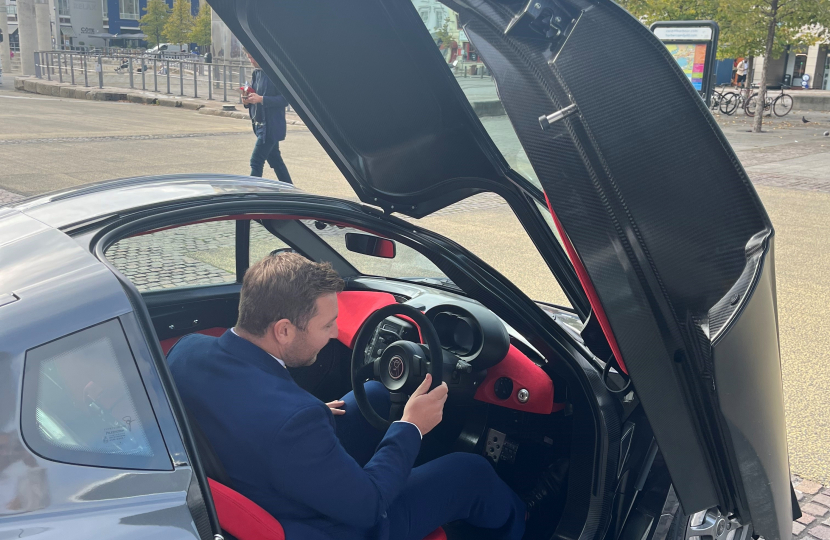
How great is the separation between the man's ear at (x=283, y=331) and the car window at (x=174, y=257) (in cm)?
301

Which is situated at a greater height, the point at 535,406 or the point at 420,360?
the point at 420,360

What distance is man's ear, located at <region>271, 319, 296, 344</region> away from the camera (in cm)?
201

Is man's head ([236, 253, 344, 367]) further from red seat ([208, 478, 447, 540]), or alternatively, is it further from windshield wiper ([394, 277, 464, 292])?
windshield wiper ([394, 277, 464, 292])

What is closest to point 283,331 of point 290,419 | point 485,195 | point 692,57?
point 290,419

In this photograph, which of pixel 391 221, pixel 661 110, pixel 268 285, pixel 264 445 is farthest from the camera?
pixel 391 221

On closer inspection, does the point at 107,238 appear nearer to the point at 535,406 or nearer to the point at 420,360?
the point at 420,360

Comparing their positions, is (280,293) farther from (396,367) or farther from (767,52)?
(767,52)

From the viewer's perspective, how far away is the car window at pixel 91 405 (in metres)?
1.39

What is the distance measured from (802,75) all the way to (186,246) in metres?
45.0

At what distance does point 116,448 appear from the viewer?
1.46 m

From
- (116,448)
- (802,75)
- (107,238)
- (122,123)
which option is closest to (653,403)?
(116,448)

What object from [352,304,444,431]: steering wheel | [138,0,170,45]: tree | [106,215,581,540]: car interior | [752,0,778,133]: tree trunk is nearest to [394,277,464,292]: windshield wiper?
[106,215,581,540]: car interior

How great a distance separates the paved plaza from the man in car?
2.66ft

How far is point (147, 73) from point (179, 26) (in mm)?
38857
